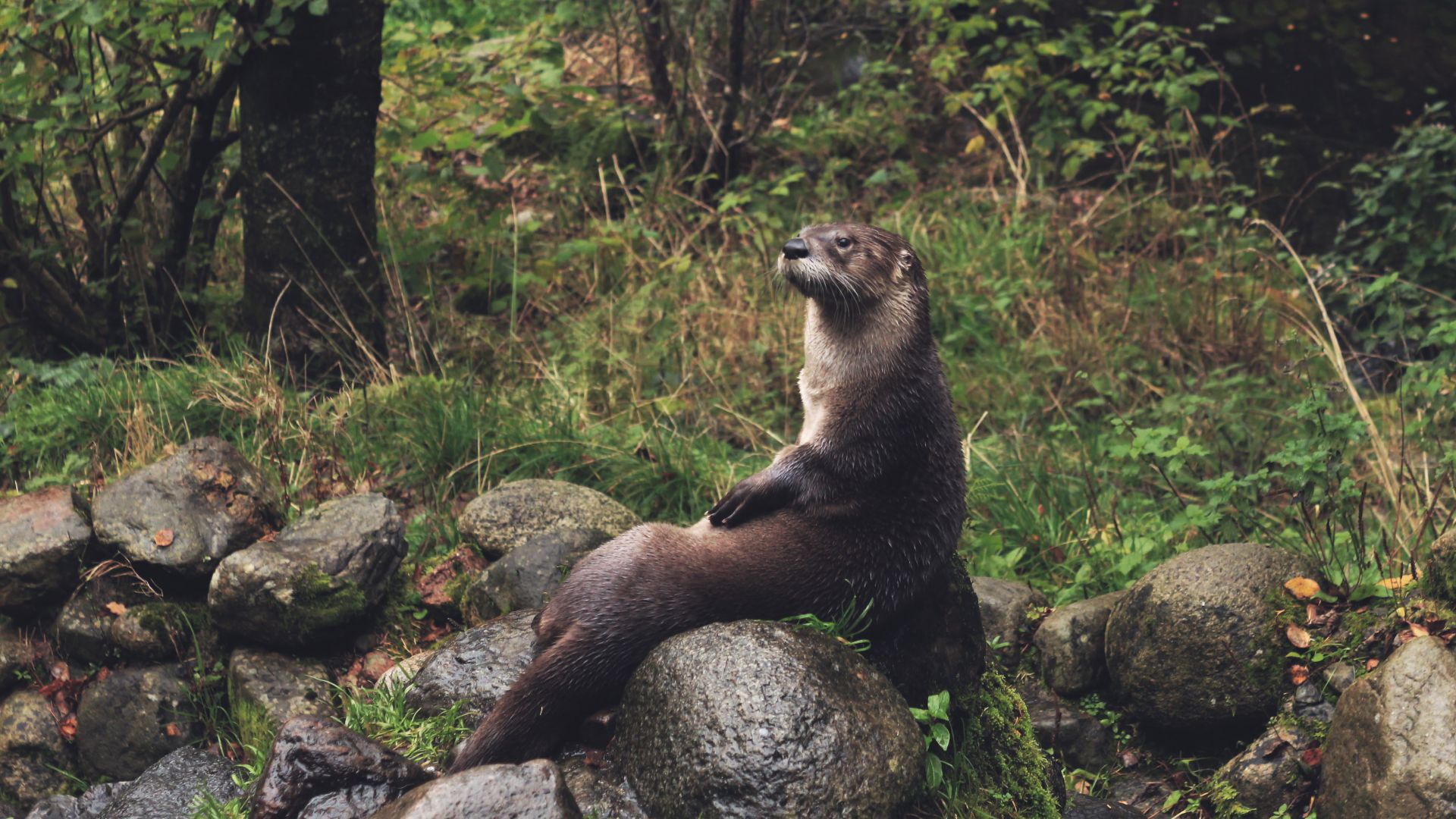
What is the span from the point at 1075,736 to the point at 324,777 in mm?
2669

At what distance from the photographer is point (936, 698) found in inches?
136

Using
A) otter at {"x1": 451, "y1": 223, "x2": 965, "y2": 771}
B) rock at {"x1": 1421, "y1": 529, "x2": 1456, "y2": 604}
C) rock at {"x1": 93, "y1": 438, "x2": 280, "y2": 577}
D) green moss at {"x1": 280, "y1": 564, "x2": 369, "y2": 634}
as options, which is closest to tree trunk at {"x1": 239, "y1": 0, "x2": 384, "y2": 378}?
rock at {"x1": 93, "y1": 438, "x2": 280, "y2": 577}

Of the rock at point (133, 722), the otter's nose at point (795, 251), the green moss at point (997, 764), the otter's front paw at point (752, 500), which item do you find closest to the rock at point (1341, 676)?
the green moss at point (997, 764)

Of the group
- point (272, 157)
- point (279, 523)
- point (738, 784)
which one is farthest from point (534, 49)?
point (738, 784)

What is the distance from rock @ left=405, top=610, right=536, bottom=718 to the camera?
3.67 meters

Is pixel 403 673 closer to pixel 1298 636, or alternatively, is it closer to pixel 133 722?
pixel 133 722

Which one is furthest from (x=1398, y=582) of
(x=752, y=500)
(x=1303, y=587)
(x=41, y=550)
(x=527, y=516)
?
(x=41, y=550)

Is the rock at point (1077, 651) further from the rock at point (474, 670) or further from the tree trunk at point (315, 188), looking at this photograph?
the tree trunk at point (315, 188)

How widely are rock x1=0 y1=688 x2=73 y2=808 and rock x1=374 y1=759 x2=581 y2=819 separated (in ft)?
8.77

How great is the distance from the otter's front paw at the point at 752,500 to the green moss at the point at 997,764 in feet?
2.85

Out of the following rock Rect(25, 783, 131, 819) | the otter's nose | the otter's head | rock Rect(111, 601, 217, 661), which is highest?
the otter's nose

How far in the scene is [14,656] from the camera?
485 centimetres

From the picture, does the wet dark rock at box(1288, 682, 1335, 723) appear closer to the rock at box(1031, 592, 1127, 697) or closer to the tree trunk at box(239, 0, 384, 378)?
the rock at box(1031, 592, 1127, 697)

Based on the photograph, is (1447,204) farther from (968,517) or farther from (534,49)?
(534,49)
